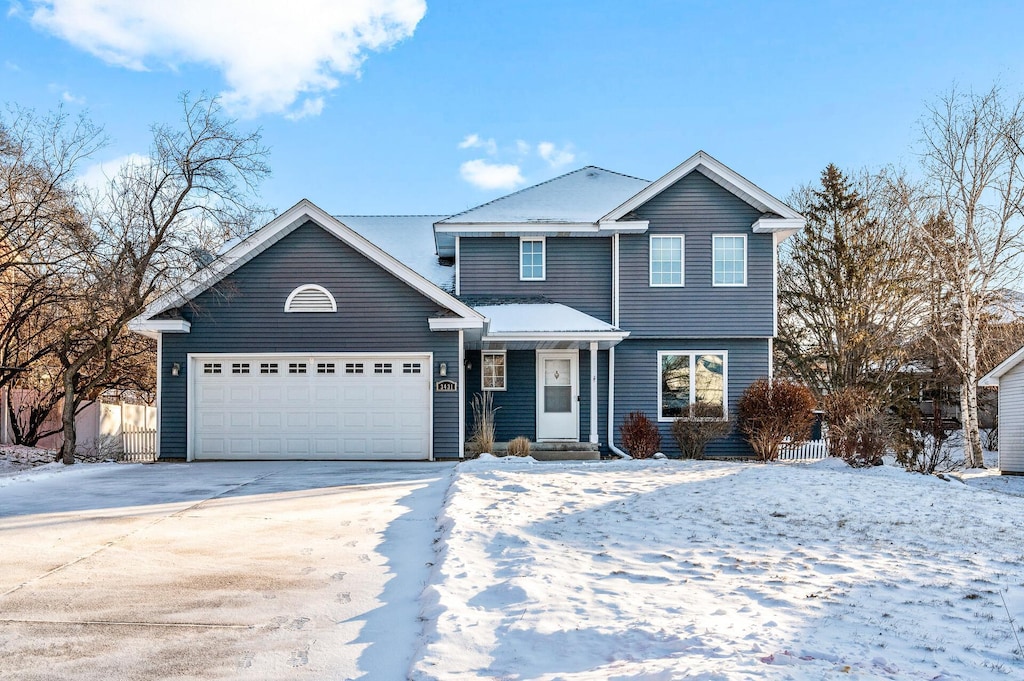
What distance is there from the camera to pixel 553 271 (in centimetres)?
1908

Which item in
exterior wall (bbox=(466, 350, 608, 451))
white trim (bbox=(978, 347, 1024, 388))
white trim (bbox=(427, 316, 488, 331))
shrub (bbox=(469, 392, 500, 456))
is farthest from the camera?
white trim (bbox=(978, 347, 1024, 388))

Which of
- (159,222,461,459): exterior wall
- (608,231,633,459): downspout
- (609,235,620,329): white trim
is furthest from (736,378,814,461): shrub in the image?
(159,222,461,459): exterior wall

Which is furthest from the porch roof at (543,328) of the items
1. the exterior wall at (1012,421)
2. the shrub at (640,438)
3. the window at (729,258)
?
the exterior wall at (1012,421)

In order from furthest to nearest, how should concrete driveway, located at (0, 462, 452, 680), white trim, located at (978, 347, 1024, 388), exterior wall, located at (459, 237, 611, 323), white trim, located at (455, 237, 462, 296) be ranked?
white trim, located at (978, 347, 1024, 388), white trim, located at (455, 237, 462, 296), exterior wall, located at (459, 237, 611, 323), concrete driveway, located at (0, 462, 452, 680)

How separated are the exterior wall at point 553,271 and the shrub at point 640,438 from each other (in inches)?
108

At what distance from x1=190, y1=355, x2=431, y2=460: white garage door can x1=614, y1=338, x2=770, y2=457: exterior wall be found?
514cm

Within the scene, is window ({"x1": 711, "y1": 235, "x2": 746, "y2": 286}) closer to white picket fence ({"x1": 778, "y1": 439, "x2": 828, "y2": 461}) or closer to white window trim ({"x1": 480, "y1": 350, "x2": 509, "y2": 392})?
white picket fence ({"x1": 778, "y1": 439, "x2": 828, "y2": 461})

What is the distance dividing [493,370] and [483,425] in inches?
98.5

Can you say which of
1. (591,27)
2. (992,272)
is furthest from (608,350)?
(992,272)

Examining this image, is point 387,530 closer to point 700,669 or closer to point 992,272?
point 700,669

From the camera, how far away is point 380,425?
15883 mm

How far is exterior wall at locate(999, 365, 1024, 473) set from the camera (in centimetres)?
2286

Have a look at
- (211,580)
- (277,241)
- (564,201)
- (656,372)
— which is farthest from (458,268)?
(211,580)

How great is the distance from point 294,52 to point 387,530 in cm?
935
